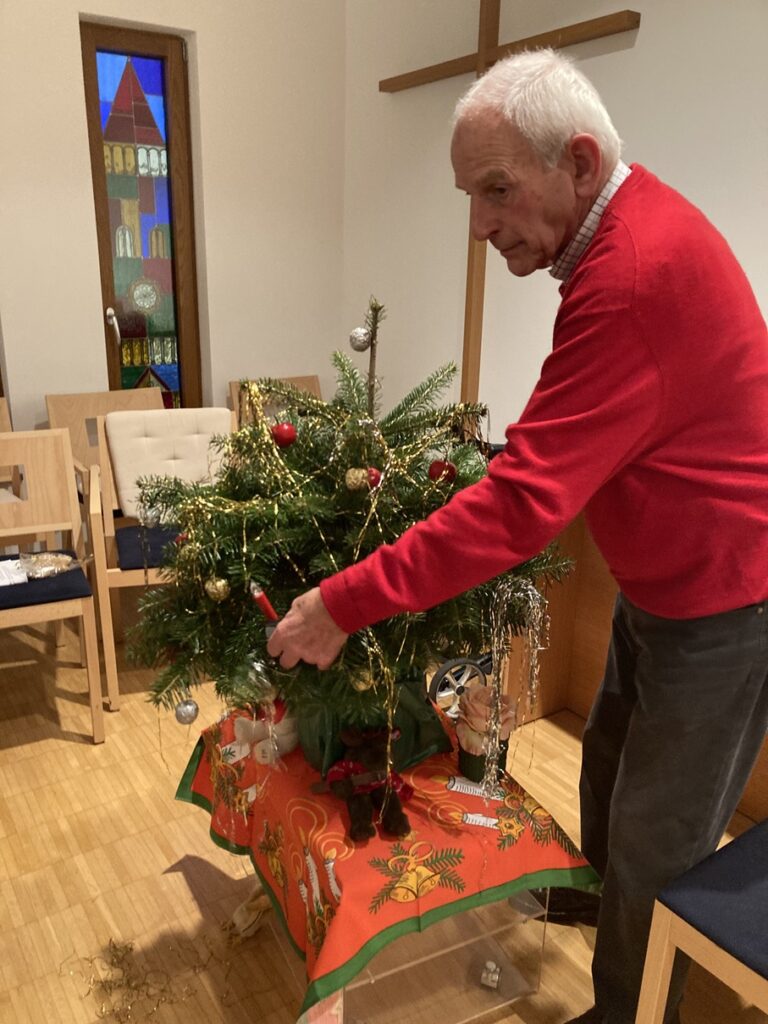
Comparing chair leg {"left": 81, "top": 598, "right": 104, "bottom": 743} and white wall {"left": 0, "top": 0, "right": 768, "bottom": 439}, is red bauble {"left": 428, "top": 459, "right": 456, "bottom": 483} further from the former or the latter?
white wall {"left": 0, "top": 0, "right": 768, "bottom": 439}

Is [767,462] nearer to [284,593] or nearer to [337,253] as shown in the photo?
[284,593]

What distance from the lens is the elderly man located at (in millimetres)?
967

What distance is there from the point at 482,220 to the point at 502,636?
0.62m

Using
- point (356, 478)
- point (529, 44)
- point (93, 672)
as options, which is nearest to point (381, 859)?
point (356, 478)

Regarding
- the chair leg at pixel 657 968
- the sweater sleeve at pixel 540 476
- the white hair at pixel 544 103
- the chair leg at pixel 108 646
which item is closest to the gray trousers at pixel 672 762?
the chair leg at pixel 657 968

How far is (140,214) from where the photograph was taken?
147 inches

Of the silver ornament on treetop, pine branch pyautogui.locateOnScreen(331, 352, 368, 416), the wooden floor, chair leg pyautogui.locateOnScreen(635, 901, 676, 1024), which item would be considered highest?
pine branch pyautogui.locateOnScreen(331, 352, 368, 416)

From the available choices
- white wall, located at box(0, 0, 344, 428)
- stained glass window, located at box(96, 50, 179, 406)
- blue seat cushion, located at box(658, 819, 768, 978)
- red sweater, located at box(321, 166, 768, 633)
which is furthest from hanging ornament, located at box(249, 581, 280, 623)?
stained glass window, located at box(96, 50, 179, 406)

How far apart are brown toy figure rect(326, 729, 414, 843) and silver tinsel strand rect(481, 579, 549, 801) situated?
145mm

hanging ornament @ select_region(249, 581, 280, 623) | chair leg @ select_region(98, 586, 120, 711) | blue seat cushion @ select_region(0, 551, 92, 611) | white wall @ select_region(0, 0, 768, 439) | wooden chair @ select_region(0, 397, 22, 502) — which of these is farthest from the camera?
wooden chair @ select_region(0, 397, 22, 502)

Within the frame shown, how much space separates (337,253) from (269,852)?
3.42 meters

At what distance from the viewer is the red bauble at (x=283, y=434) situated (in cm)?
121

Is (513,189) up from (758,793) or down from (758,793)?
up

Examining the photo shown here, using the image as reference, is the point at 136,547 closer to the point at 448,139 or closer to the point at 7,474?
the point at 7,474
